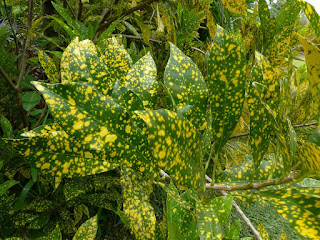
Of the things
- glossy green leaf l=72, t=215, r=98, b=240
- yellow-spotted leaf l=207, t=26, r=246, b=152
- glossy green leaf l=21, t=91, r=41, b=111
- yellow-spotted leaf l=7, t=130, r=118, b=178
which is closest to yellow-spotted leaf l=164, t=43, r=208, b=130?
yellow-spotted leaf l=207, t=26, r=246, b=152

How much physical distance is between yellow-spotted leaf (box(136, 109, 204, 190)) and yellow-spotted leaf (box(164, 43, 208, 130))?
90 millimetres

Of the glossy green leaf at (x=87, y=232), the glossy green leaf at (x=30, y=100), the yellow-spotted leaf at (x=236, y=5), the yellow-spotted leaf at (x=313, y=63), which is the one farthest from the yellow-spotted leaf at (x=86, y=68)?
the glossy green leaf at (x=30, y=100)

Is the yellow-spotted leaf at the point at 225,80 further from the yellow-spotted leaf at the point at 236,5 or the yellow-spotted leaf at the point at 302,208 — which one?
the yellow-spotted leaf at the point at 236,5

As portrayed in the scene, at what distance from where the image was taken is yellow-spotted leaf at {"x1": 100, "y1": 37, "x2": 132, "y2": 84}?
0.52 metres

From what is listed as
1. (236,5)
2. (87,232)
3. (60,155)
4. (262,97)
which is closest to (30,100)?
(87,232)

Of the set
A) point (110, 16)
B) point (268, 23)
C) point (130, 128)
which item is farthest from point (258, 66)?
point (110, 16)

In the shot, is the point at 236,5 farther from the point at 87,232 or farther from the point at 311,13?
the point at 87,232

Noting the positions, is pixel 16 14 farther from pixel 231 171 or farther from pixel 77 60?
pixel 231 171

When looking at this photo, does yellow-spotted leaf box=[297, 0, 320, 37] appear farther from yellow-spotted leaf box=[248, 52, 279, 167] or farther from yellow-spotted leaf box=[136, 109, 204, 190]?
yellow-spotted leaf box=[136, 109, 204, 190]

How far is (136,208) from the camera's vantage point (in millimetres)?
494

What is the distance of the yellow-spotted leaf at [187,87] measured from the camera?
0.44 meters

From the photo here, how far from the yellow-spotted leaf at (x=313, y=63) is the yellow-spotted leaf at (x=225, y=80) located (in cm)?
10

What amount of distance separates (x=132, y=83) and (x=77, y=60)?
112 millimetres

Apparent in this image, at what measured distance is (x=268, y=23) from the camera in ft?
2.47
